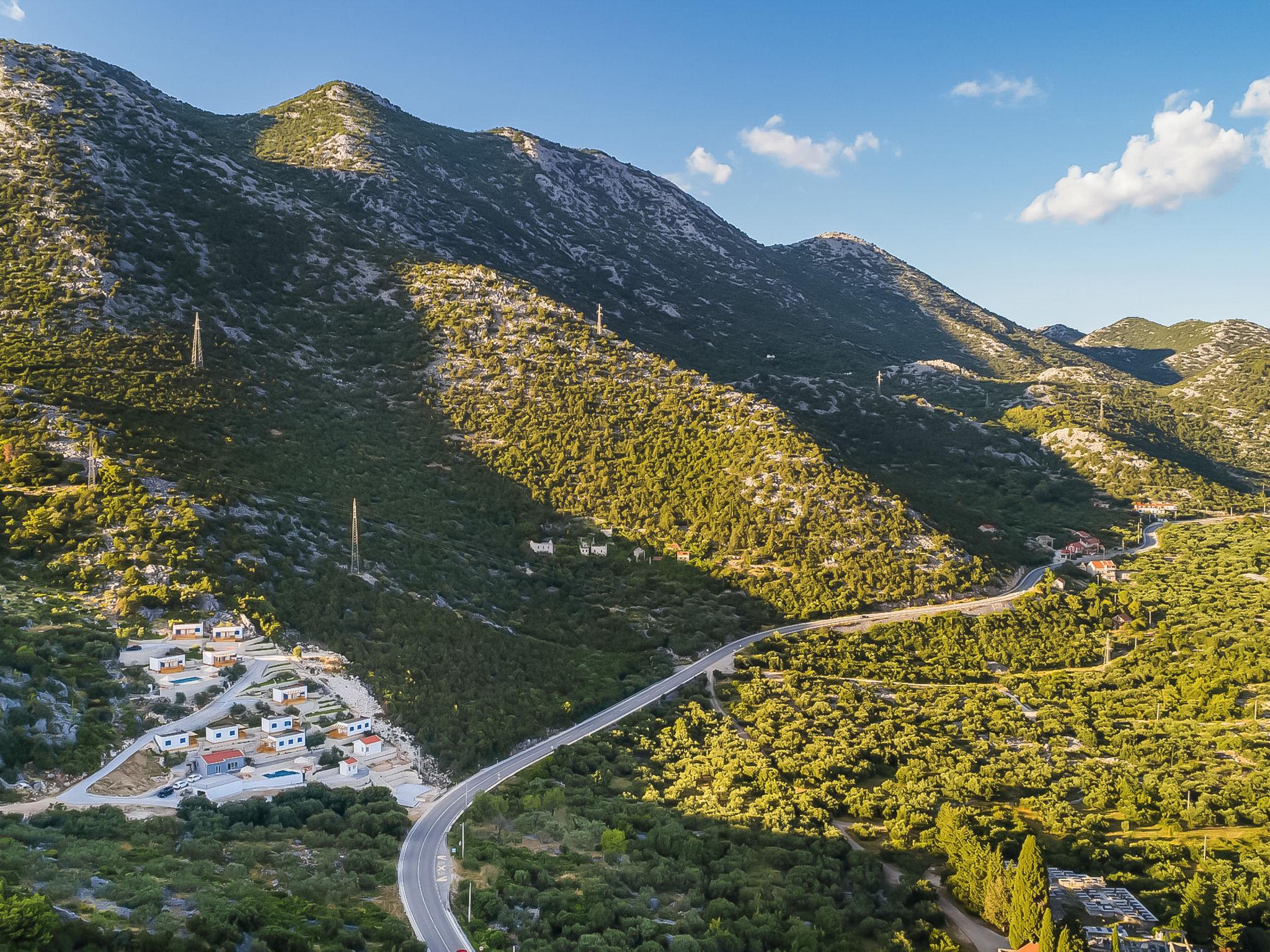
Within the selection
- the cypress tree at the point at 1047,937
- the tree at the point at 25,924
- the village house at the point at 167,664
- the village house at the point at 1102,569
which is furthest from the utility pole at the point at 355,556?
the village house at the point at 1102,569

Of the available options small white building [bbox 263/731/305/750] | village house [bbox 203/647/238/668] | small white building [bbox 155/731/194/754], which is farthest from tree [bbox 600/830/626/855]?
village house [bbox 203/647/238/668]

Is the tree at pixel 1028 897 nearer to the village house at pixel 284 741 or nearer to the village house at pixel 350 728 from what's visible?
the village house at pixel 350 728

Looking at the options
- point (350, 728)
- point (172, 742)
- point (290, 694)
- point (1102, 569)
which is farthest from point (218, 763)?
point (1102, 569)

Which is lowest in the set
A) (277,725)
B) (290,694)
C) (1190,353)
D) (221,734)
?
(221,734)

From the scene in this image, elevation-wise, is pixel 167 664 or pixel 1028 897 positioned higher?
pixel 1028 897

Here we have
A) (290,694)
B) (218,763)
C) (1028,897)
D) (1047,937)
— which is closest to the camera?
(1047,937)

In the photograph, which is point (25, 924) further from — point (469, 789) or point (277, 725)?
point (469, 789)

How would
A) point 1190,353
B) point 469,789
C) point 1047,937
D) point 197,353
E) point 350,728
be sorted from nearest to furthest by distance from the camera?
point 1047,937
point 469,789
point 350,728
point 197,353
point 1190,353

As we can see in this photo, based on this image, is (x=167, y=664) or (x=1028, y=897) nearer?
(x=1028, y=897)
